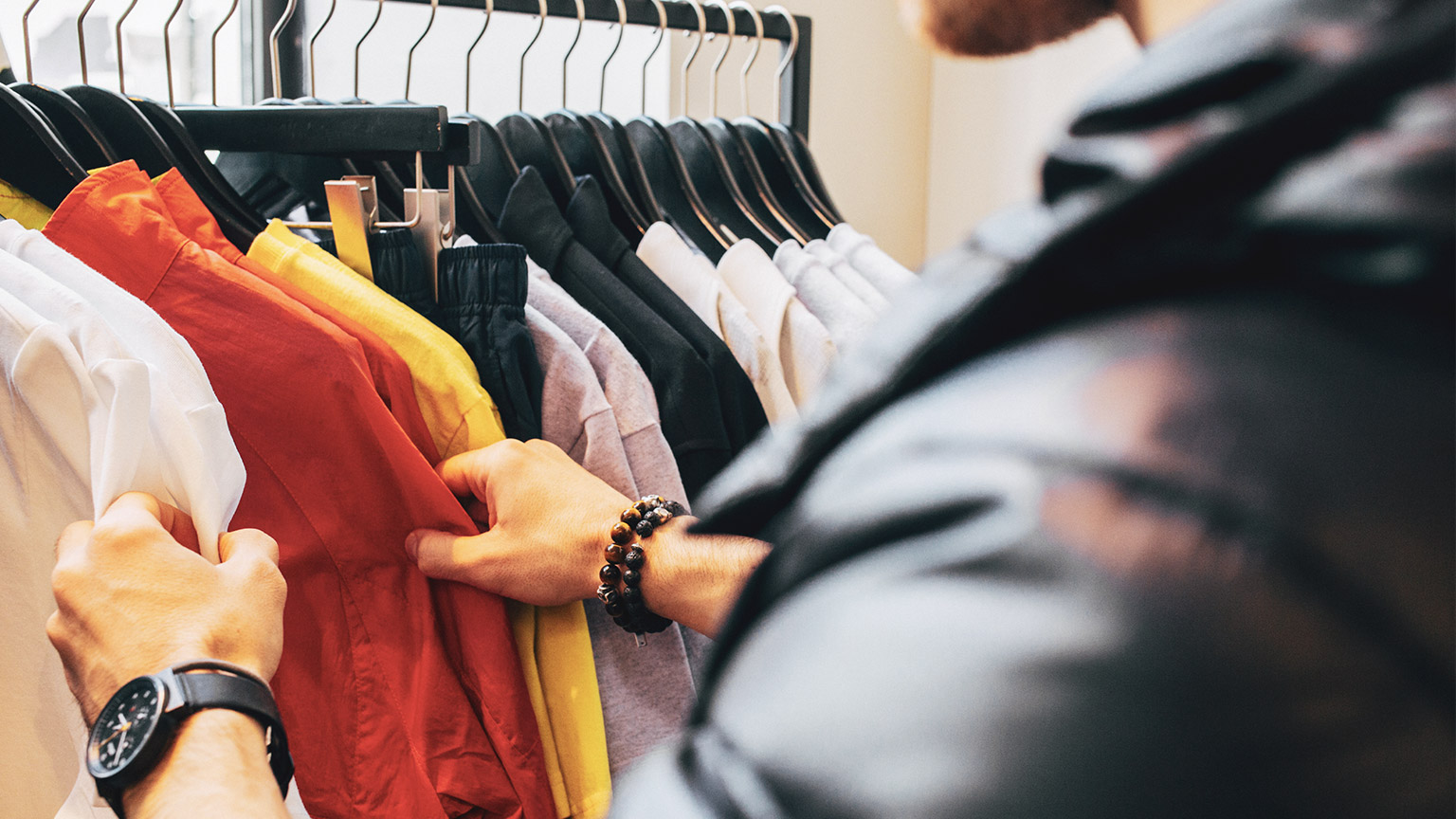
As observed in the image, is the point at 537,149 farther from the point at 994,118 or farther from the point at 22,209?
the point at 994,118

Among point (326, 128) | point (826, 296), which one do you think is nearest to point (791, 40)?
point (826, 296)

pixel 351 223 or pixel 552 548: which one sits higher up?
pixel 351 223

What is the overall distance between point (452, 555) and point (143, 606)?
0.22m

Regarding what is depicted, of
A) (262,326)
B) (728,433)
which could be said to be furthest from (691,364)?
(262,326)

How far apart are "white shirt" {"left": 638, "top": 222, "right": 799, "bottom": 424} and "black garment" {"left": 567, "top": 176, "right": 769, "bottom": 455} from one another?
3cm

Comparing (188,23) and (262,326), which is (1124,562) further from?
(188,23)

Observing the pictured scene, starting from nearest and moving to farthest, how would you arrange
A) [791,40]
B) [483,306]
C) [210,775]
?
1. [210,775]
2. [483,306]
3. [791,40]

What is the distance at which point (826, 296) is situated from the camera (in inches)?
44.3

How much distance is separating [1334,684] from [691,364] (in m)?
0.73

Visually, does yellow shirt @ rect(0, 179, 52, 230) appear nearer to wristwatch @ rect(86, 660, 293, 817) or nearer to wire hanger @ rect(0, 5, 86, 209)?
wire hanger @ rect(0, 5, 86, 209)

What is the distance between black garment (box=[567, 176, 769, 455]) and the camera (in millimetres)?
923

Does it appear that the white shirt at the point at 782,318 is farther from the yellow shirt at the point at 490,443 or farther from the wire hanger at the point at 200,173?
the wire hanger at the point at 200,173

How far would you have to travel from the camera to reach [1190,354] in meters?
0.20

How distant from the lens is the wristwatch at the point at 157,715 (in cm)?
49
